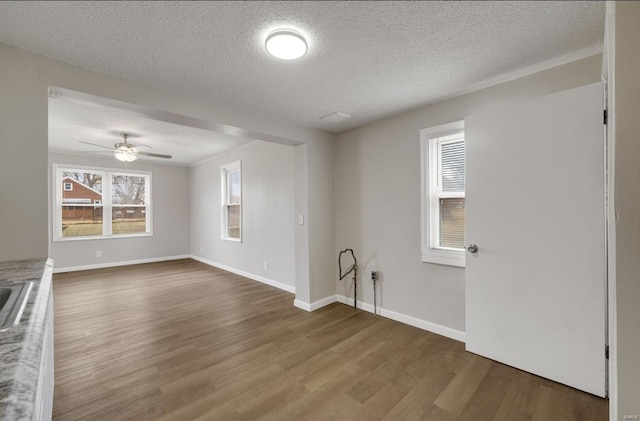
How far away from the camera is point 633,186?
1.07m

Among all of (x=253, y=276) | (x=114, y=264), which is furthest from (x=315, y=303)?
(x=114, y=264)

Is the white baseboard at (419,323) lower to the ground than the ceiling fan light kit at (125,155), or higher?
lower

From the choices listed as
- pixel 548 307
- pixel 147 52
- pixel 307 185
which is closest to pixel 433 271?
pixel 548 307

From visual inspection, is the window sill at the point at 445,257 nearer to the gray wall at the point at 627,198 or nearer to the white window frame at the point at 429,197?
the white window frame at the point at 429,197

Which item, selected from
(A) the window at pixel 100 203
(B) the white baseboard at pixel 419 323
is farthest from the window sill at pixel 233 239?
(B) the white baseboard at pixel 419 323

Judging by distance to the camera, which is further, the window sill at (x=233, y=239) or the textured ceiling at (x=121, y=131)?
the window sill at (x=233, y=239)

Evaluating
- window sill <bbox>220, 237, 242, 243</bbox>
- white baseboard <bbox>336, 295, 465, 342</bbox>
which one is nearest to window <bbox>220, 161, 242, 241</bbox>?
window sill <bbox>220, 237, 242, 243</bbox>

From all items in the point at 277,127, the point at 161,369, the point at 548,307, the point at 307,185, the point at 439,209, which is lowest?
the point at 161,369

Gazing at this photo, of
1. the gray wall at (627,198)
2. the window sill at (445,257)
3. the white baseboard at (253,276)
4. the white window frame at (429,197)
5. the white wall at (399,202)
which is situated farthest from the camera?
the white baseboard at (253,276)

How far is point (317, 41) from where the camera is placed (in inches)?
67.6

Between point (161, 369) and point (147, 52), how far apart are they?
2.42 meters

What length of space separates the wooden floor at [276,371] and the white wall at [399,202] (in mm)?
321

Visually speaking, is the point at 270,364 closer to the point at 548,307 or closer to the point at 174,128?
the point at 548,307

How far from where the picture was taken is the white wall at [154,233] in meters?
5.52
